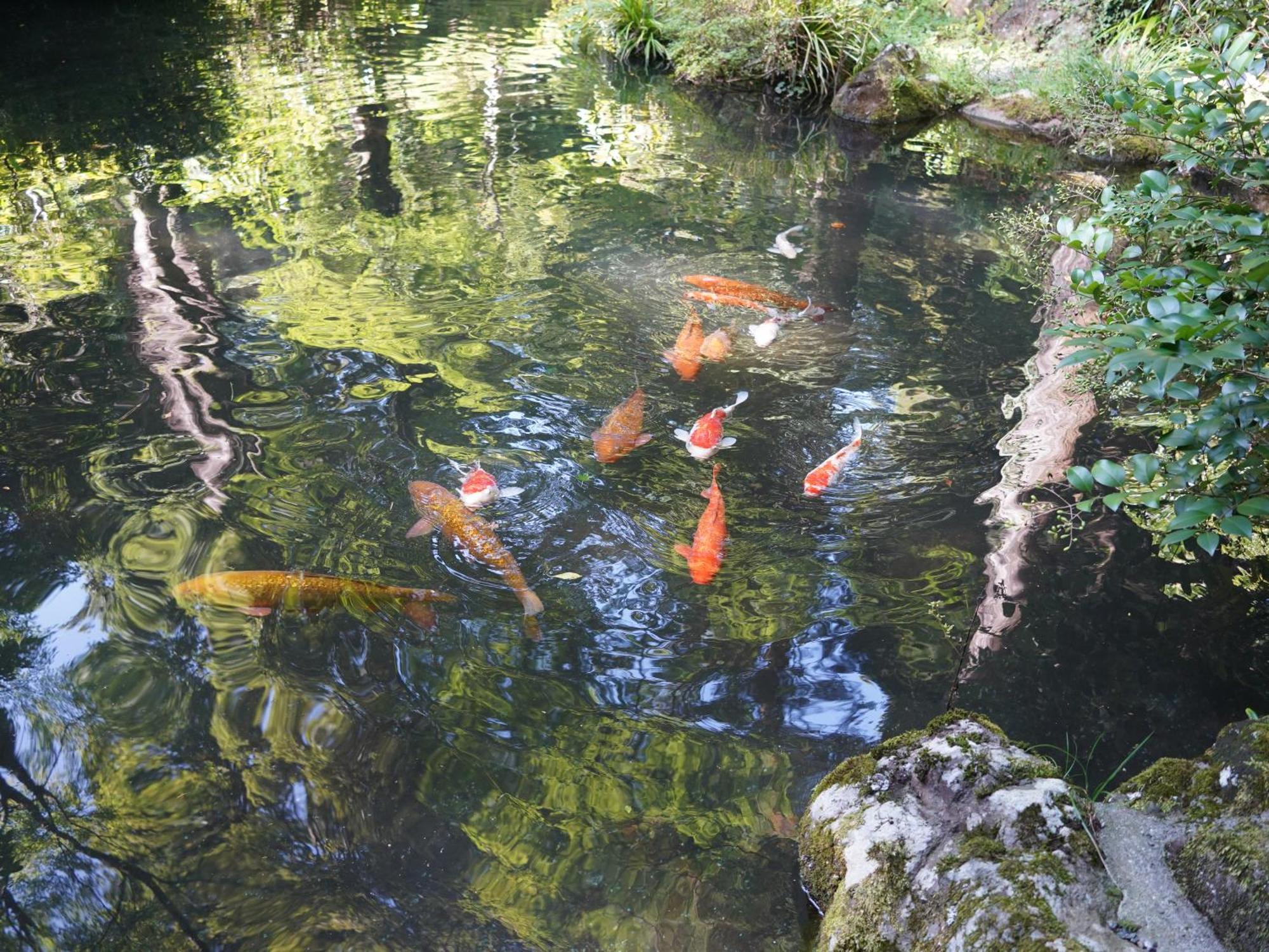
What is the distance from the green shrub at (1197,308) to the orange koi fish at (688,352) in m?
3.11

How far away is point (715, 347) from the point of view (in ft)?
21.5

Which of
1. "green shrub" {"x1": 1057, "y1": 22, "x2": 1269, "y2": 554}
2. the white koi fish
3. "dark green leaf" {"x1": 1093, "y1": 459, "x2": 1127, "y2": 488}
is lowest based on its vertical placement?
the white koi fish

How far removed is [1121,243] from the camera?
6.80 meters

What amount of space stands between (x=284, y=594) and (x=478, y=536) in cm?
96

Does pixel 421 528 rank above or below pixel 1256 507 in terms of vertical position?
below

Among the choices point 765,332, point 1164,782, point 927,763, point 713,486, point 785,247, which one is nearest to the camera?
point 1164,782

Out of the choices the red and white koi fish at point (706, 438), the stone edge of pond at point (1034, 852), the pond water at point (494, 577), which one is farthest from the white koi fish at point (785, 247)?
the stone edge of pond at point (1034, 852)

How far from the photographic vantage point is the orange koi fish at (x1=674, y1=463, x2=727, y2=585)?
179 inches

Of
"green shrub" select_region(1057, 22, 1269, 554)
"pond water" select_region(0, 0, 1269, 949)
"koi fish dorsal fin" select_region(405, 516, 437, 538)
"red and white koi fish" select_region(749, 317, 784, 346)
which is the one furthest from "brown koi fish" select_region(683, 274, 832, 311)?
"green shrub" select_region(1057, 22, 1269, 554)

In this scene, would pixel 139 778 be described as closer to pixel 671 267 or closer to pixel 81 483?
pixel 81 483

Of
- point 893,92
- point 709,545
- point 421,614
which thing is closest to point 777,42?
point 893,92

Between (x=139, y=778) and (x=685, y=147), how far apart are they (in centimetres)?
1048

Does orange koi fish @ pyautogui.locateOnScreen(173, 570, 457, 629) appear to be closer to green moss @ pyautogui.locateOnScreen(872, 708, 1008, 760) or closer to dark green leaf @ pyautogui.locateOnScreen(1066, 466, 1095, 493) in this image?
green moss @ pyautogui.locateOnScreen(872, 708, 1008, 760)

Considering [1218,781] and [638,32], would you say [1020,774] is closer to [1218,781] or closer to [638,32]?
[1218,781]
